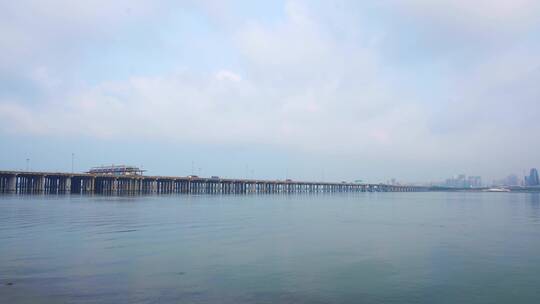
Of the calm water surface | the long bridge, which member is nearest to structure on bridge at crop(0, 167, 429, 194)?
the long bridge

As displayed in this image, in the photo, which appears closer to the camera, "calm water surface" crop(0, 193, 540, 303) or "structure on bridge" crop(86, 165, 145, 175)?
"calm water surface" crop(0, 193, 540, 303)

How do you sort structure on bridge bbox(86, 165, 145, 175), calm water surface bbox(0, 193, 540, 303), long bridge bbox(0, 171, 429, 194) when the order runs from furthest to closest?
structure on bridge bbox(86, 165, 145, 175) → long bridge bbox(0, 171, 429, 194) → calm water surface bbox(0, 193, 540, 303)

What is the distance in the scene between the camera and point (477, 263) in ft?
61.8

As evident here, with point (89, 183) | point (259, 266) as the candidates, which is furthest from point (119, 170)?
point (259, 266)

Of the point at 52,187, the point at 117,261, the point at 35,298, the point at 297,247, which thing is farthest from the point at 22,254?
the point at 52,187

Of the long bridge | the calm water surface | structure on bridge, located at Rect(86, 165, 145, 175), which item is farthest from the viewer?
structure on bridge, located at Rect(86, 165, 145, 175)

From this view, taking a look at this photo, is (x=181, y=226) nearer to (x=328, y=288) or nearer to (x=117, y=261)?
(x=117, y=261)

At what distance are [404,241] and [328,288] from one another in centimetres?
1308

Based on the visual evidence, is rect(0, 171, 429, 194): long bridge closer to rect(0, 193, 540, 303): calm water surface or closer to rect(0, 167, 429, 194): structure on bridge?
rect(0, 167, 429, 194): structure on bridge

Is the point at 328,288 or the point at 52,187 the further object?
the point at 52,187

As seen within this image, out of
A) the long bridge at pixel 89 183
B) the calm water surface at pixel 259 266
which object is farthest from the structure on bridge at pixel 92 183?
the calm water surface at pixel 259 266

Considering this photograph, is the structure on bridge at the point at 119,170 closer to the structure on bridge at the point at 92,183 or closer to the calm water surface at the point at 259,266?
the structure on bridge at the point at 92,183

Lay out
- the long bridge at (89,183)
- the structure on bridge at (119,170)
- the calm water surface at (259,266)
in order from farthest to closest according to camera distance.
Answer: the structure on bridge at (119,170), the long bridge at (89,183), the calm water surface at (259,266)

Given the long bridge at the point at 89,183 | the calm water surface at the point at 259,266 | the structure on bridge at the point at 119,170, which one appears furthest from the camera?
the structure on bridge at the point at 119,170
